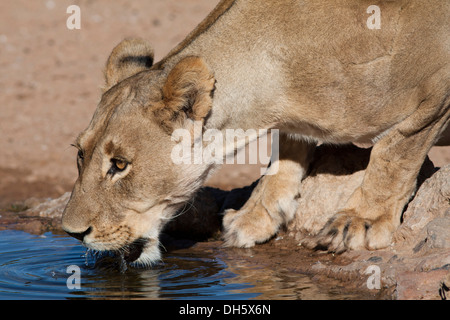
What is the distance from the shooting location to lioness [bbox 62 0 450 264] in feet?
19.2

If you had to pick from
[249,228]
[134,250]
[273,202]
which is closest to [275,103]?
[273,202]

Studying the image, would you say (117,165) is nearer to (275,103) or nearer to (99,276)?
(99,276)

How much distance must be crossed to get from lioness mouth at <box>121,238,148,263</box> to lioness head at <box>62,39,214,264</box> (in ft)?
0.30

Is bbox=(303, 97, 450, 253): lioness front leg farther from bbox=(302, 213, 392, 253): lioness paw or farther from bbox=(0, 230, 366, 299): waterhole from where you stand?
bbox=(0, 230, 366, 299): waterhole

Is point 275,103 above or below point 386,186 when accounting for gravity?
above

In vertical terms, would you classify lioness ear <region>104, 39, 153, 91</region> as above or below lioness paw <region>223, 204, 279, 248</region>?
above

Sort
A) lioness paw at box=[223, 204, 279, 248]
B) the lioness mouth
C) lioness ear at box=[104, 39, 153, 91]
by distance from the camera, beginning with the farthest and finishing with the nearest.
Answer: lioness paw at box=[223, 204, 279, 248] < lioness ear at box=[104, 39, 153, 91] < the lioness mouth

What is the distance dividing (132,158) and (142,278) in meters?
0.96

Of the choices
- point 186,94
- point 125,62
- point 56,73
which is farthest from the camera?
point 56,73

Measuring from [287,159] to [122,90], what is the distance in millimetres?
1862

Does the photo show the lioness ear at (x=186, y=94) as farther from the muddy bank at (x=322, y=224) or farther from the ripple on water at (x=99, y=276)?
the muddy bank at (x=322, y=224)

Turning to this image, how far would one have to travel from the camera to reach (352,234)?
633 cm

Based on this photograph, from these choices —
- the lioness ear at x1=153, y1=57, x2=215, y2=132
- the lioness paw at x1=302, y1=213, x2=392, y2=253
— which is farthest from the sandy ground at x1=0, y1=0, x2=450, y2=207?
the lioness ear at x1=153, y1=57, x2=215, y2=132
